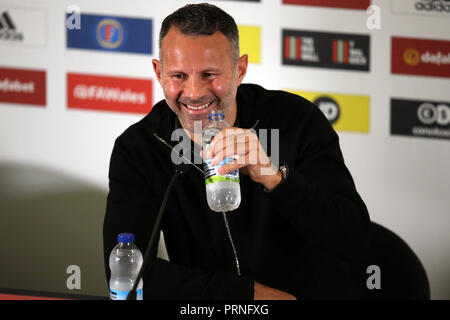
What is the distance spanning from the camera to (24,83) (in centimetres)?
317

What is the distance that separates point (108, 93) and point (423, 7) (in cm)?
174

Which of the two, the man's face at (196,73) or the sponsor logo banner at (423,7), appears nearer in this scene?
the man's face at (196,73)

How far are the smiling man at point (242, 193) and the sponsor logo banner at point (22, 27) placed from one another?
5.03 feet

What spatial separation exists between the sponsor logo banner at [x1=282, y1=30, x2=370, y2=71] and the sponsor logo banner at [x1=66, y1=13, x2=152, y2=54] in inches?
29.1

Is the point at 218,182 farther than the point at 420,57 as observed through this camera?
No

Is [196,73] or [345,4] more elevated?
[345,4]

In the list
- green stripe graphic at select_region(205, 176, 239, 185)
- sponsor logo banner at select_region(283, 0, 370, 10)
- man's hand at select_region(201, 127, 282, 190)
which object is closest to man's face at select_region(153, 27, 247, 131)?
man's hand at select_region(201, 127, 282, 190)

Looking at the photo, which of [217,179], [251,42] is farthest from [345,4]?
[217,179]

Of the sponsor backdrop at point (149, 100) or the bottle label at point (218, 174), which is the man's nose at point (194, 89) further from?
the sponsor backdrop at point (149, 100)

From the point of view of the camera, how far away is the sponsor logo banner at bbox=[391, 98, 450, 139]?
321cm

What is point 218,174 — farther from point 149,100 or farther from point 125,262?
point 149,100

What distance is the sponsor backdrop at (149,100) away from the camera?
125 inches

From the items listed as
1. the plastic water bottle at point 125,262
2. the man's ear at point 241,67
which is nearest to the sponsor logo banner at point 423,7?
the man's ear at point 241,67

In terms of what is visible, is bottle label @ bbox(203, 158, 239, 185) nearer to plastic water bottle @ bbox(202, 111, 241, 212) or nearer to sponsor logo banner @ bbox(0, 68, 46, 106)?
plastic water bottle @ bbox(202, 111, 241, 212)
